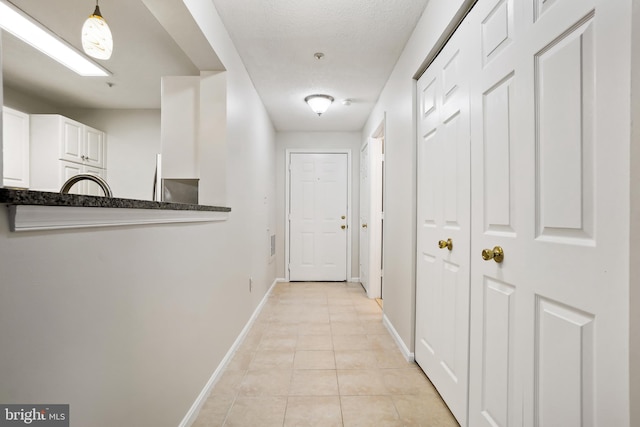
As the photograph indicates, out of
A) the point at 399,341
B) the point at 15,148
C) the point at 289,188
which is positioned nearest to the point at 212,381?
the point at 399,341

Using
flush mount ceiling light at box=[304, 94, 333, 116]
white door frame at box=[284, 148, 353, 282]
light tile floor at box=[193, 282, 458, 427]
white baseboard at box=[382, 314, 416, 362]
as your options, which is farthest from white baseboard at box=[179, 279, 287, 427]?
flush mount ceiling light at box=[304, 94, 333, 116]

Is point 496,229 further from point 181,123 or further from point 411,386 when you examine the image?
point 181,123

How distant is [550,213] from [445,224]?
0.80 meters

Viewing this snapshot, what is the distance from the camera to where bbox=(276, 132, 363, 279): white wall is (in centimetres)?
508

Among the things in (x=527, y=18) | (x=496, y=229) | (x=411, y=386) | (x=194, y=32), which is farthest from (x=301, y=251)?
(x=527, y=18)

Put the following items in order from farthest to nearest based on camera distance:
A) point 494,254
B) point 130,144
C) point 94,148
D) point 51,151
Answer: point 130,144
point 94,148
point 51,151
point 494,254

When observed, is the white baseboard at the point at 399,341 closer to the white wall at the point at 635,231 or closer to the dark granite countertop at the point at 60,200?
the white wall at the point at 635,231

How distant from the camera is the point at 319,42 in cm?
248

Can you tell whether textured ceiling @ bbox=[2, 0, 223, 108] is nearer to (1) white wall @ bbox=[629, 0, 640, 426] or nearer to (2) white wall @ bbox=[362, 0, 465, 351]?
(2) white wall @ bbox=[362, 0, 465, 351]

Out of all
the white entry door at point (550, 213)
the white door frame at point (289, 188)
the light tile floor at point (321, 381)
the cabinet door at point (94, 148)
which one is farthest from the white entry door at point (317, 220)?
the white entry door at point (550, 213)

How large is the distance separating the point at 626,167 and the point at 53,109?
5.46 metres

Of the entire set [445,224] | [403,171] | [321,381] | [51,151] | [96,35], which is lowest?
[321,381]

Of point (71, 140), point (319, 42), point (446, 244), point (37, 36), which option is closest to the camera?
point (446, 244)

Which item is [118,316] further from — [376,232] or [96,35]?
[376,232]
